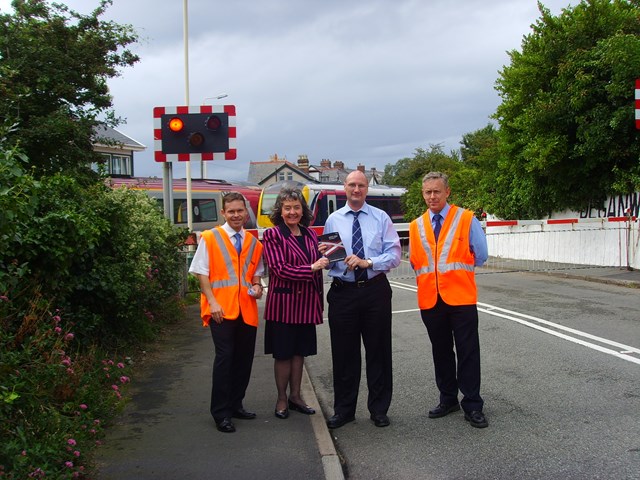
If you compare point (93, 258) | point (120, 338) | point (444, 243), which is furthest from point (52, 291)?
point (444, 243)

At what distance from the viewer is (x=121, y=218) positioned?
6355 mm

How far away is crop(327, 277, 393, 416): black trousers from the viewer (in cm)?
499

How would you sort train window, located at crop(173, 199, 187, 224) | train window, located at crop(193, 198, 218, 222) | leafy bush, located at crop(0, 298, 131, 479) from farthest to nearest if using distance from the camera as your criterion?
train window, located at crop(193, 198, 218, 222) → train window, located at crop(173, 199, 187, 224) → leafy bush, located at crop(0, 298, 131, 479)

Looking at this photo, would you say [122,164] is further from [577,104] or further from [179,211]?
[577,104]

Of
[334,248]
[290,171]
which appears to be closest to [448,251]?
[334,248]

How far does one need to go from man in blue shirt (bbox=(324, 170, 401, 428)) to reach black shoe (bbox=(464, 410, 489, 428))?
65 centimetres

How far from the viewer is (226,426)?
485cm

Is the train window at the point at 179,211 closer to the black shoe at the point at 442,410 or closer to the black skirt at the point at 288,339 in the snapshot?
the black skirt at the point at 288,339

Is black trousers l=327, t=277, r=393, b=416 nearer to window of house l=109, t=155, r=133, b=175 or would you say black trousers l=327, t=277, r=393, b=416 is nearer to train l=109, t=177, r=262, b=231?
train l=109, t=177, r=262, b=231

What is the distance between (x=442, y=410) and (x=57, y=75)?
23.7 feet

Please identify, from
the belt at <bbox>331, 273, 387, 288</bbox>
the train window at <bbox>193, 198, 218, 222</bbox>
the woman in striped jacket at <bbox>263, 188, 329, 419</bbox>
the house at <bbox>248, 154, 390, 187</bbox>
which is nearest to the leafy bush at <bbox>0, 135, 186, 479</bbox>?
the woman in striped jacket at <bbox>263, 188, 329, 419</bbox>

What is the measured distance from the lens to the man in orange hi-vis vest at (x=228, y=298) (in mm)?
4953

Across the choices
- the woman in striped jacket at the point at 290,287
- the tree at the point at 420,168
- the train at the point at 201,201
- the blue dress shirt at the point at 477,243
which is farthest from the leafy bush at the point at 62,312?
the tree at the point at 420,168

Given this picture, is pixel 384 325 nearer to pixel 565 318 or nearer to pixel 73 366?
pixel 73 366
